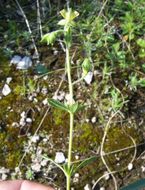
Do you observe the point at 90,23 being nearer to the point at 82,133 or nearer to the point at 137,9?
the point at 137,9

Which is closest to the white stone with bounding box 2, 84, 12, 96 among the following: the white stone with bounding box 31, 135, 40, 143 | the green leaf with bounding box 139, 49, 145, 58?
the white stone with bounding box 31, 135, 40, 143

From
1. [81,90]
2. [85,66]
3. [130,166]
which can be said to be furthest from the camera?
[81,90]

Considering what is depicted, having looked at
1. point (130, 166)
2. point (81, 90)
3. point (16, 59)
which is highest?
point (16, 59)

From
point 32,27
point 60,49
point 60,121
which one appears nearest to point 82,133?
point 60,121

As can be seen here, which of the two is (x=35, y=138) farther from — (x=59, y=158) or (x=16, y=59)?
(x=16, y=59)

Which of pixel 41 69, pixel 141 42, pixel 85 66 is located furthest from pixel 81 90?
pixel 85 66

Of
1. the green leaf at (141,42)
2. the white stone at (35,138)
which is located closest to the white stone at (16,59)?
the white stone at (35,138)

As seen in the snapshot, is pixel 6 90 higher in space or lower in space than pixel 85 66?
lower

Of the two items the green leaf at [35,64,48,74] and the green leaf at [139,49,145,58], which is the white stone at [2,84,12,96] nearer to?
the green leaf at [35,64,48,74]
